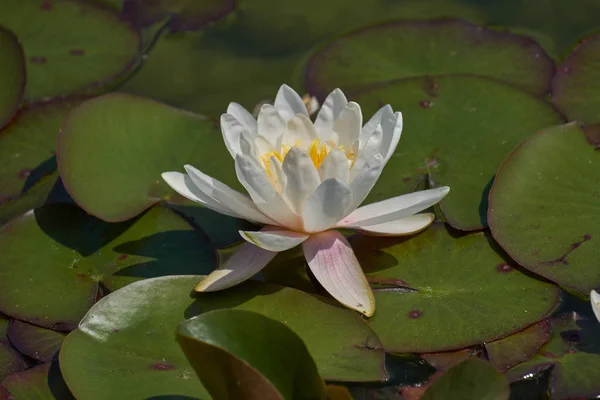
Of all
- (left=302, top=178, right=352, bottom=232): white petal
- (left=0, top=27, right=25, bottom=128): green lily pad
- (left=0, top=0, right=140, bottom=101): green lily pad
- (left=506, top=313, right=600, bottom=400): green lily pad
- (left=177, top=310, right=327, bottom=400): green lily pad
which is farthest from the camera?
(left=0, top=0, right=140, bottom=101): green lily pad

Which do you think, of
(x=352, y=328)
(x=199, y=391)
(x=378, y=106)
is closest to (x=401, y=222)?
(x=352, y=328)

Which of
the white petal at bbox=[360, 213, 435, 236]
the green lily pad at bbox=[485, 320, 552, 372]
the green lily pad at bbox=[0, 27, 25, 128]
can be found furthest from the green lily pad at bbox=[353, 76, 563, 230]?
the green lily pad at bbox=[0, 27, 25, 128]

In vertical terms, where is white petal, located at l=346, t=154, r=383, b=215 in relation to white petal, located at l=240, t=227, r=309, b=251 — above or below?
above

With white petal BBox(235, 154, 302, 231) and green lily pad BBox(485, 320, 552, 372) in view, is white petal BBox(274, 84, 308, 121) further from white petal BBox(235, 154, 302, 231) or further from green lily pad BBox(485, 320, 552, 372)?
green lily pad BBox(485, 320, 552, 372)

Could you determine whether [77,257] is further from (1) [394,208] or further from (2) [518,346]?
(2) [518,346]

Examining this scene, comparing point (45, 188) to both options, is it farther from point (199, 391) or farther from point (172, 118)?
point (199, 391)

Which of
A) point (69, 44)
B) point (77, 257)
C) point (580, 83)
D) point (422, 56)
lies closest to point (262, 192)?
point (77, 257)

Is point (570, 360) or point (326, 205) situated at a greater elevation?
point (326, 205)
